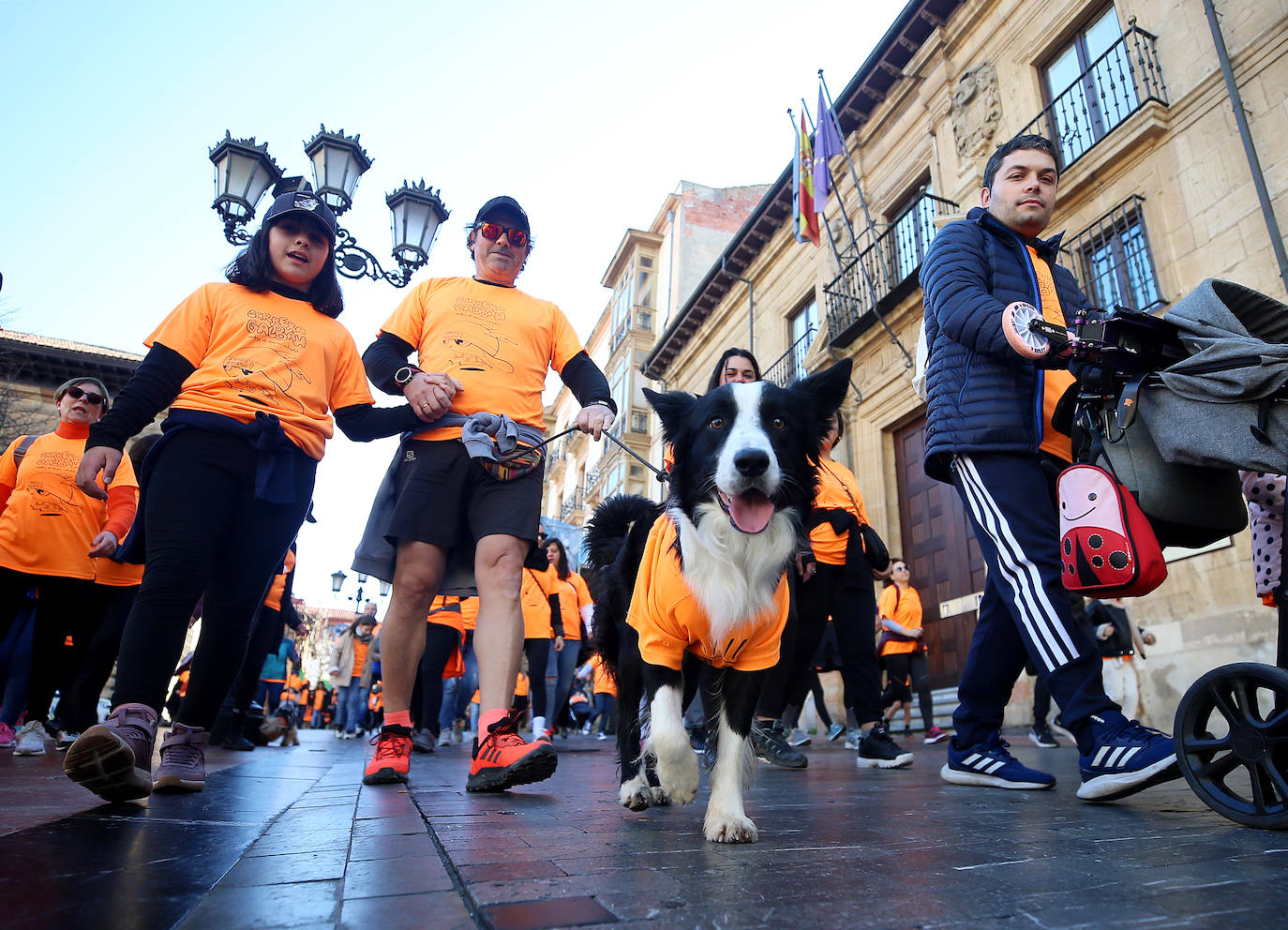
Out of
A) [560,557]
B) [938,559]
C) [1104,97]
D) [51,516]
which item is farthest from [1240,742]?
[1104,97]

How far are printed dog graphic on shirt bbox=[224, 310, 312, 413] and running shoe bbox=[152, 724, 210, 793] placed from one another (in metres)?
1.17

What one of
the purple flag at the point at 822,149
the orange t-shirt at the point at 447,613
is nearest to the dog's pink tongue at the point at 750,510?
the orange t-shirt at the point at 447,613

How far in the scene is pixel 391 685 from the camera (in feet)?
10.8

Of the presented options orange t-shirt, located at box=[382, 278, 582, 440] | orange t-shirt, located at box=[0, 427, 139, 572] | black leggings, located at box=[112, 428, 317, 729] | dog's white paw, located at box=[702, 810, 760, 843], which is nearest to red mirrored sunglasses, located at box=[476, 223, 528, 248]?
orange t-shirt, located at box=[382, 278, 582, 440]

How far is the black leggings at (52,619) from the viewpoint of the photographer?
16.1 ft

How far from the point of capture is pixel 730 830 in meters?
1.91

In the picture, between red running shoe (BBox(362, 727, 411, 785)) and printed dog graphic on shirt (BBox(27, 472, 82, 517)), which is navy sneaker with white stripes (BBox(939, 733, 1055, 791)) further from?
printed dog graphic on shirt (BBox(27, 472, 82, 517))

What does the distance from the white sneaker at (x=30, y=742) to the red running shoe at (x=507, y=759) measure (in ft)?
11.3

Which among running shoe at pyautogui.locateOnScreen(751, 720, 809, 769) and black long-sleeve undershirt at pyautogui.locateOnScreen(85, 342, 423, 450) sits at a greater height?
black long-sleeve undershirt at pyautogui.locateOnScreen(85, 342, 423, 450)

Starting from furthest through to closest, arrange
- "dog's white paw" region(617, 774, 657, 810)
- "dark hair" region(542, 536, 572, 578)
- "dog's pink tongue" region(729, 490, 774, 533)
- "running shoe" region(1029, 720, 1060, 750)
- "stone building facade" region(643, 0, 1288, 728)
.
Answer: "dark hair" region(542, 536, 572, 578) → "stone building facade" region(643, 0, 1288, 728) → "running shoe" region(1029, 720, 1060, 750) → "dog's white paw" region(617, 774, 657, 810) → "dog's pink tongue" region(729, 490, 774, 533)

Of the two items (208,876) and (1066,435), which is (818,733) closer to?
(1066,435)

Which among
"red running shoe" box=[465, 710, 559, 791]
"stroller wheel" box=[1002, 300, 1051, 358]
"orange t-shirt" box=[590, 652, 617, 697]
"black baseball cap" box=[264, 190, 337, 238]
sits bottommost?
"red running shoe" box=[465, 710, 559, 791]

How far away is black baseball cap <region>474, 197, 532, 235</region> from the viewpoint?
3.69m

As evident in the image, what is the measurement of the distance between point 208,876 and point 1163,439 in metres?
2.41
